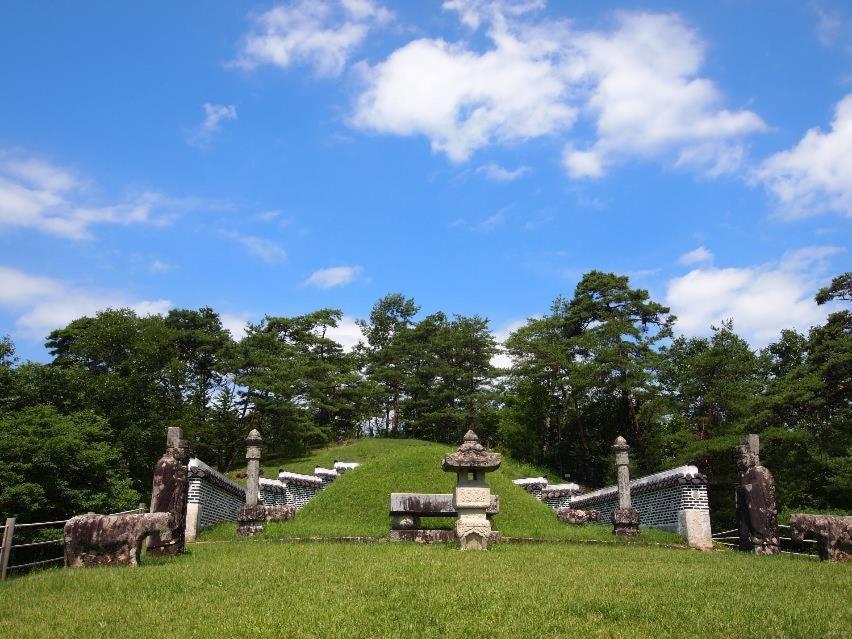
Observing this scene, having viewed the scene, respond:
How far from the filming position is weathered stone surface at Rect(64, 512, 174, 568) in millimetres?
9734

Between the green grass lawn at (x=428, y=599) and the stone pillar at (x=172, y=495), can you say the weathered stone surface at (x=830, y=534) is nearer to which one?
the green grass lawn at (x=428, y=599)

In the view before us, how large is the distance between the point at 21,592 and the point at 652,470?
30694 millimetres

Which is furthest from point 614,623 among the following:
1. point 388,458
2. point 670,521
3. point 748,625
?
point 388,458

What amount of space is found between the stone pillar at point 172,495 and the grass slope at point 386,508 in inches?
156

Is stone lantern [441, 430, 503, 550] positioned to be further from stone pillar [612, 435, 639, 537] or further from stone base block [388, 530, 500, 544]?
stone pillar [612, 435, 639, 537]

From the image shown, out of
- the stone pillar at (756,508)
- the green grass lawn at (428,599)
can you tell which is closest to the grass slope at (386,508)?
the stone pillar at (756,508)

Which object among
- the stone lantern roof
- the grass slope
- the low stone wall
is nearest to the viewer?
the stone lantern roof

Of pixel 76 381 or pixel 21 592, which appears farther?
pixel 76 381

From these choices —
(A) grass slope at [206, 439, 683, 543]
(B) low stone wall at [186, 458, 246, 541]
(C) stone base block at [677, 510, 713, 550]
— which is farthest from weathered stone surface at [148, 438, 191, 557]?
(C) stone base block at [677, 510, 713, 550]

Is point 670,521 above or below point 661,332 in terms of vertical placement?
below

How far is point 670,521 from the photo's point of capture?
18.2m

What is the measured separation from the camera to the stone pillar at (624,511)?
17531mm

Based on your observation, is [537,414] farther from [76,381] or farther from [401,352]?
[76,381]

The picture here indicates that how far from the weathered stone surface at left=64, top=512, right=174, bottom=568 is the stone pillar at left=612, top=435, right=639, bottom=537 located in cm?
1243
